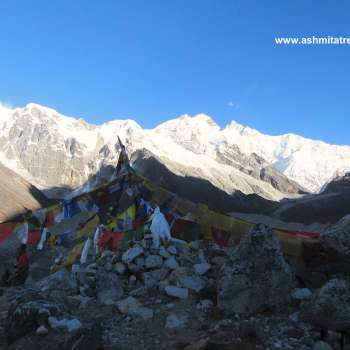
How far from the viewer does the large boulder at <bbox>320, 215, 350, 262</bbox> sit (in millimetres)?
10742

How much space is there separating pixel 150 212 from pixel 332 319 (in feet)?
23.2

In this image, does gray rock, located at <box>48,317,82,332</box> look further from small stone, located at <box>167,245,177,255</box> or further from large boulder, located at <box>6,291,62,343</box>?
small stone, located at <box>167,245,177,255</box>

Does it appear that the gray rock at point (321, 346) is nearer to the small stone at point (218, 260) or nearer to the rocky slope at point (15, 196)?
the small stone at point (218, 260)


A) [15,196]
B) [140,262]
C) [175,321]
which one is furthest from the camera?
[15,196]

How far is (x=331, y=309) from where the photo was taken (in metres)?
8.47

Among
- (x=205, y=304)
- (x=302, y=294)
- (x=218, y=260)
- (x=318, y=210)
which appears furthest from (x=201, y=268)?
(x=318, y=210)

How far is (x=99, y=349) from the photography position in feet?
26.5

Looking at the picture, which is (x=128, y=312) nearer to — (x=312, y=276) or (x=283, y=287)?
(x=283, y=287)

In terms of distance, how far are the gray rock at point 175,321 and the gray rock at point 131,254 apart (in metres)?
2.90

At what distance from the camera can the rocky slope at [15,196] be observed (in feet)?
270

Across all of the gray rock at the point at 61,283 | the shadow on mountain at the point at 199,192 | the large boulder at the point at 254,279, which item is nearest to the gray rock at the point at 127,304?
the large boulder at the point at 254,279

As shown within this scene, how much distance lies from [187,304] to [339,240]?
351cm

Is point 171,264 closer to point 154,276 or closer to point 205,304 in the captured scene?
point 154,276

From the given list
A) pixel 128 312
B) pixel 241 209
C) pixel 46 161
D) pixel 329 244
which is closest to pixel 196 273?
pixel 128 312
